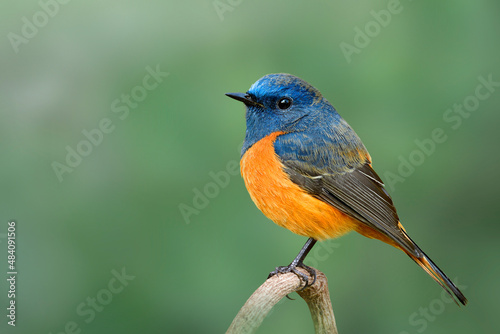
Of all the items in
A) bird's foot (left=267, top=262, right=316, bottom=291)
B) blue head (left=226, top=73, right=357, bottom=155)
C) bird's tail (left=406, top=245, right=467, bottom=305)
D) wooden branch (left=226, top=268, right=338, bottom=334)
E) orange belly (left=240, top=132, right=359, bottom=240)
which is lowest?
wooden branch (left=226, top=268, right=338, bottom=334)

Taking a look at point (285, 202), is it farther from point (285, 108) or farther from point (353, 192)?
point (285, 108)

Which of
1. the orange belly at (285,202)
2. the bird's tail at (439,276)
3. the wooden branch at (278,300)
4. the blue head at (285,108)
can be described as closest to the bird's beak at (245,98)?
the blue head at (285,108)

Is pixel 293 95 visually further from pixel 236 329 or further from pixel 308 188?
pixel 236 329

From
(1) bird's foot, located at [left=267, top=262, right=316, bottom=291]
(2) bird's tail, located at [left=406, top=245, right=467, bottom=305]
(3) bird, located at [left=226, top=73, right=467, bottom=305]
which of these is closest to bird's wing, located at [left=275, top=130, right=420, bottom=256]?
(3) bird, located at [left=226, top=73, right=467, bottom=305]

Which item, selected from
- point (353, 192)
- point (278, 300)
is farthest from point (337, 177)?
point (278, 300)

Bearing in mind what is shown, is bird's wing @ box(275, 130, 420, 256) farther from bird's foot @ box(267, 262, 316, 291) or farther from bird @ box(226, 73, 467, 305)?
bird's foot @ box(267, 262, 316, 291)

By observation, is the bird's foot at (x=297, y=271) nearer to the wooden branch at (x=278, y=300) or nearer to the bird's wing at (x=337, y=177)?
the wooden branch at (x=278, y=300)

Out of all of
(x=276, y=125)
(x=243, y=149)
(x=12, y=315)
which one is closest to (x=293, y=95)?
(x=276, y=125)
